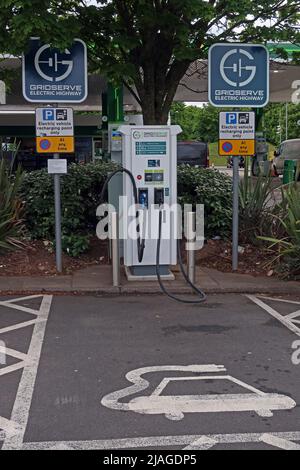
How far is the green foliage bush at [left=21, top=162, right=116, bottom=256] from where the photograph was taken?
8805 mm

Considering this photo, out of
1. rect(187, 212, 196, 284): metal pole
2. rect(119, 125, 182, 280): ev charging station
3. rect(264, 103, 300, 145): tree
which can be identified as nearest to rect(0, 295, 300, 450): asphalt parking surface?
rect(187, 212, 196, 284): metal pole

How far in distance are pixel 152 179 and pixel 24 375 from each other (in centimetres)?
361

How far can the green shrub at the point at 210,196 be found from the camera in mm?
9250

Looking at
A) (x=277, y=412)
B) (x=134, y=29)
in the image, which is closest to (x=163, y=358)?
(x=277, y=412)

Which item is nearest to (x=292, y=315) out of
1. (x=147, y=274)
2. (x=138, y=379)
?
(x=147, y=274)

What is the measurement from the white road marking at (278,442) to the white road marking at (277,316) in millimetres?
2294

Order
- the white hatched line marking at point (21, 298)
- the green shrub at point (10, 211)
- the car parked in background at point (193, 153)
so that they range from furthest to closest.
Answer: the car parked in background at point (193, 153) < the green shrub at point (10, 211) < the white hatched line marking at point (21, 298)

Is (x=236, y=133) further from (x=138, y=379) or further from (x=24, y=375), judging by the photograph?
(x=24, y=375)

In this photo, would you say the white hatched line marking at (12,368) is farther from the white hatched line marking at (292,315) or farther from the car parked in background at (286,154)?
the car parked in background at (286,154)

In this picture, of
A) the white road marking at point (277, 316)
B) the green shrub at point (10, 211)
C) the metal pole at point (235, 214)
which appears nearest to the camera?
the white road marking at point (277, 316)

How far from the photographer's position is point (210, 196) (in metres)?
9.24

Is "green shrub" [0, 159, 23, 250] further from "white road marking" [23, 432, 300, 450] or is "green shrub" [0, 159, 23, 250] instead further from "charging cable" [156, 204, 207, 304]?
"white road marking" [23, 432, 300, 450]

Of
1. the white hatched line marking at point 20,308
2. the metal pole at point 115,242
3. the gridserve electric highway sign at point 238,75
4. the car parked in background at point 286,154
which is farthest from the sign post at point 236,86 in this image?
the car parked in background at point 286,154
